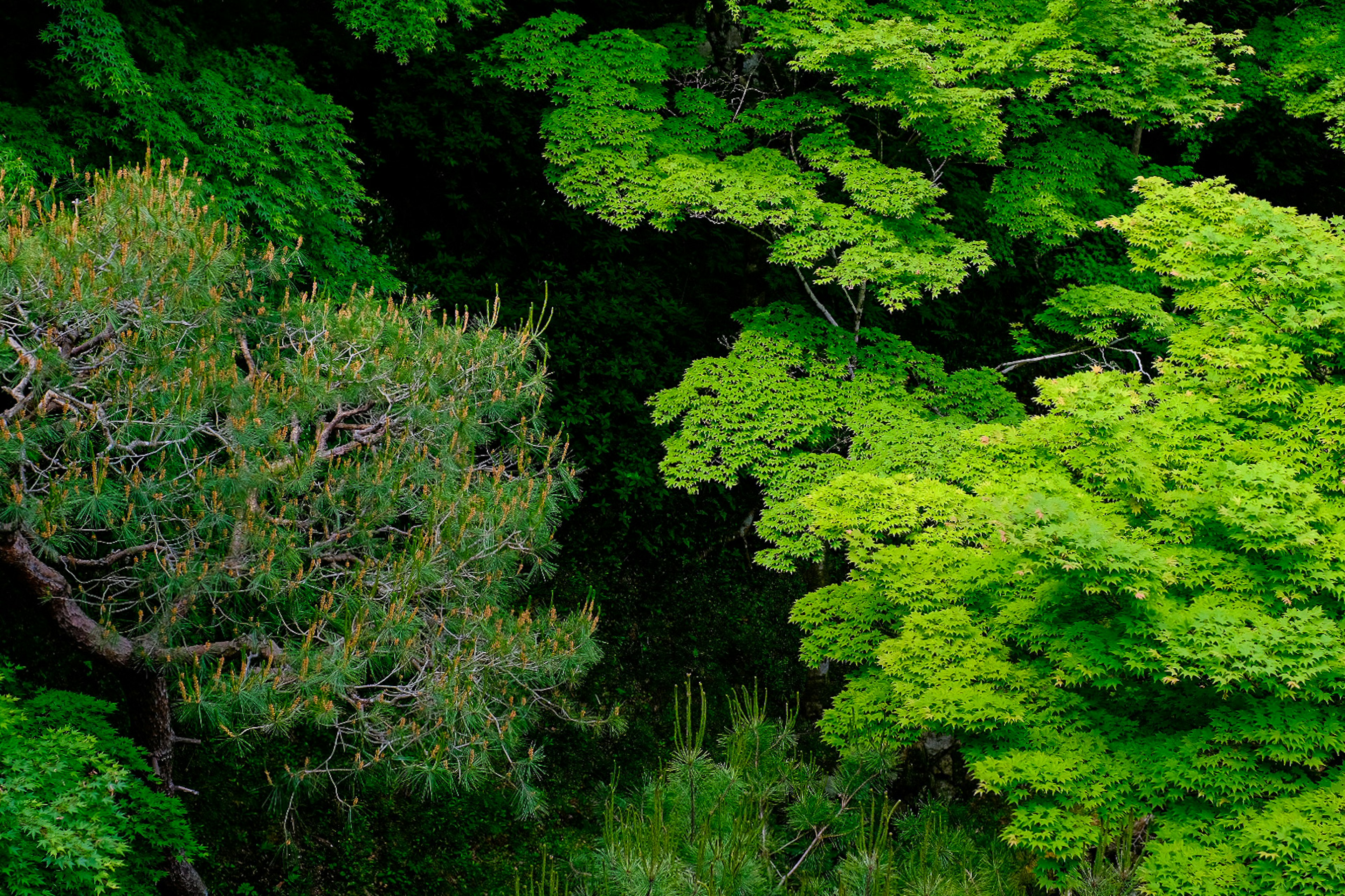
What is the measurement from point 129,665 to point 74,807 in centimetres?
106

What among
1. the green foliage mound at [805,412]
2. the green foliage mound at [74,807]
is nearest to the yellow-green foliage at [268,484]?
the green foliage mound at [74,807]

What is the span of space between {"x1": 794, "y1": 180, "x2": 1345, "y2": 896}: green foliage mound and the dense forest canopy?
0.03 metres

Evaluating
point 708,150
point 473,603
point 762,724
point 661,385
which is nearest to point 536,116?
point 708,150

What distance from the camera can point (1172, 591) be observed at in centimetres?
491

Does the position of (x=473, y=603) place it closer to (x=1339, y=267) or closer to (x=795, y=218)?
(x=795, y=218)

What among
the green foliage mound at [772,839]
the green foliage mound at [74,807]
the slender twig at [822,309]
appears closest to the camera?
the green foliage mound at [74,807]

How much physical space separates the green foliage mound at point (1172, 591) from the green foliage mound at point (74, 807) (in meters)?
3.83

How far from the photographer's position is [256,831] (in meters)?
6.57

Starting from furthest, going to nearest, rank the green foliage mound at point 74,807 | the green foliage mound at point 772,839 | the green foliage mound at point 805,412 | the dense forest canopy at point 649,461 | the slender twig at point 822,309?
the slender twig at point 822,309
the green foliage mound at point 805,412
the dense forest canopy at point 649,461
the green foliage mound at point 772,839
the green foliage mound at point 74,807

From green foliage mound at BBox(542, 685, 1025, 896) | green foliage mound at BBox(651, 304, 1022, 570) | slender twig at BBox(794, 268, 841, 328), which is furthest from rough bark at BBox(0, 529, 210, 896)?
slender twig at BBox(794, 268, 841, 328)

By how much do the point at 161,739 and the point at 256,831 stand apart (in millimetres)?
1811

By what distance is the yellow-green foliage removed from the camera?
4.23 meters

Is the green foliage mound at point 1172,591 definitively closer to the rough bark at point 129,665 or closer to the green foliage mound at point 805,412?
the green foliage mound at point 805,412

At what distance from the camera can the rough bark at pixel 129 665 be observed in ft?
14.6
